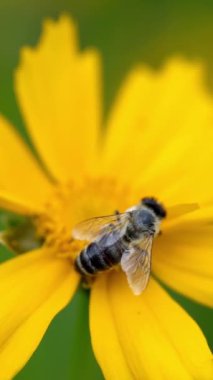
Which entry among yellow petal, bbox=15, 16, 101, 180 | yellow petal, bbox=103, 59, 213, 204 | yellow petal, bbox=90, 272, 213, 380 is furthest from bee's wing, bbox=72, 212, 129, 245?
yellow petal, bbox=15, 16, 101, 180

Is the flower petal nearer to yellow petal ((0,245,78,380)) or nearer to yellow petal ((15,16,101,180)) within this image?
yellow petal ((0,245,78,380))

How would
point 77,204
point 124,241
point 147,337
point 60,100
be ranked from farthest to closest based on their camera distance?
point 60,100 → point 77,204 → point 124,241 → point 147,337

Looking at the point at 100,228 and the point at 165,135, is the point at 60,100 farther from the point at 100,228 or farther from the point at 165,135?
the point at 100,228

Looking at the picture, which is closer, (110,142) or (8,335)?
(8,335)

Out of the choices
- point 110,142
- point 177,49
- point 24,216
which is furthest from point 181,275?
point 177,49

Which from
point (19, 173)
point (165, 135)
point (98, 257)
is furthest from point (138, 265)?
point (165, 135)

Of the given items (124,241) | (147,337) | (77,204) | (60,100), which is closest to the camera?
(147,337)

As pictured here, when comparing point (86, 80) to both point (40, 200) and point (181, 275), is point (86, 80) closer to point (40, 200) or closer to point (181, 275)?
point (40, 200)

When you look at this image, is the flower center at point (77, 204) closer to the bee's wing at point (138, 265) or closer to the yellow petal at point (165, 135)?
the yellow petal at point (165, 135)
